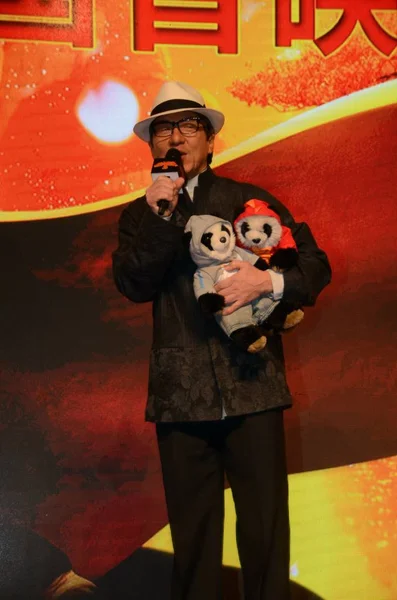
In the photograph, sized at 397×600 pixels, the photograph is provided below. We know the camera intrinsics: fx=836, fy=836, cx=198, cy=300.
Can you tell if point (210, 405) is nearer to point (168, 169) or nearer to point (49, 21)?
point (168, 169)

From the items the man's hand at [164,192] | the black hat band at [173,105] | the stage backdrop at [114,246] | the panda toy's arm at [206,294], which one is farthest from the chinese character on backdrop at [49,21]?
the panda toy's arm at [206,294]

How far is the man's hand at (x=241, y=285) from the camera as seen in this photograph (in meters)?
1.83

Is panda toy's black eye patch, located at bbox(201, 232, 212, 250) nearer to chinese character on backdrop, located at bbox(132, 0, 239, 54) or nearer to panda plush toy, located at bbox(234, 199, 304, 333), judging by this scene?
panda plush toy, located at bbox(234, 199, 304, 333)

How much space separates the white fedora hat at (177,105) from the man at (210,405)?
4cm

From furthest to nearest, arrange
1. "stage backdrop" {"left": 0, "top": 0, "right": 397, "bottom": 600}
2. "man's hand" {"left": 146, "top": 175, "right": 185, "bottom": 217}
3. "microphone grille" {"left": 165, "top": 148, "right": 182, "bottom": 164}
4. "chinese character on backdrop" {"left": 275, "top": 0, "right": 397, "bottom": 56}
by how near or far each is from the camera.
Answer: "chinese character on backdrop" {"left": 275, "top": 0, "right": 397, "bottom": 56} → "stage backdrop" {"left": 0, "top": 0, "right": 397, "bottom": 600} → "microphone grille" {"left": 165, "top": 148, "right": 182, "bottom": 164} → "man's hand" {"left": 146, "top": 175, "right": 185, "bottom": 217}

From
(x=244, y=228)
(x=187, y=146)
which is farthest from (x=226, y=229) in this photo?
(x=187, y=146)

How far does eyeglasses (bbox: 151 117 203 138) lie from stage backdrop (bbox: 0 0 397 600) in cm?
69

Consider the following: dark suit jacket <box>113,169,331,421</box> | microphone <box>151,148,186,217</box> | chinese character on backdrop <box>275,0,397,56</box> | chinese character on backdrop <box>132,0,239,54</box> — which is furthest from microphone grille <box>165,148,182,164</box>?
chinese character on backdrop <box>275,0,397,56</box>

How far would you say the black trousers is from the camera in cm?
192

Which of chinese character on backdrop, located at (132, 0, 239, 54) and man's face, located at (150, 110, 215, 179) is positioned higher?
chinese character on backdrop, located at (132, 0, 239, 54)

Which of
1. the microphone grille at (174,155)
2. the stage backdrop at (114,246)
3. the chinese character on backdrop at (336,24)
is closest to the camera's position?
the microphone grille at (174,155)

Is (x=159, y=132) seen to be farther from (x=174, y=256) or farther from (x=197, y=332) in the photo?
(x=197, y=332)

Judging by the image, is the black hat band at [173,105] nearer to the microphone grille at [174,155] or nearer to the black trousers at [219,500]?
the microphone grille at [174,155]

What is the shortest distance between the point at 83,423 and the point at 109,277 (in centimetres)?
47
